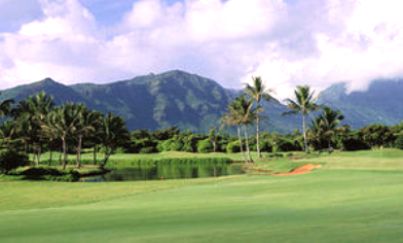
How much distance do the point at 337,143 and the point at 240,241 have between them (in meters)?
115

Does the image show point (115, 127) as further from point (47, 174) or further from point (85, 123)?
point (47, 174)

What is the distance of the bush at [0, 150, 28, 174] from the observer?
220 ft

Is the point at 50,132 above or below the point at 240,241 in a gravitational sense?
above

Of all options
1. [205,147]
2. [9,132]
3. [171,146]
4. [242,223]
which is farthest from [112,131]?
[242,223]

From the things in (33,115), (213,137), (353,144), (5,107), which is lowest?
(353,144)

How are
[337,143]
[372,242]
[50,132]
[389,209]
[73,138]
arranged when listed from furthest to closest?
[337,143] → [73,138] → [50,132] → [389,209] → [372,242]

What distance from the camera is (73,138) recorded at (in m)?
103

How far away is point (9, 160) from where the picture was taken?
67.8 m

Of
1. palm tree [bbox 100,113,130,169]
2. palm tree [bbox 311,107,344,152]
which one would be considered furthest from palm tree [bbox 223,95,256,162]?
palm tree [bbox 100,113,130,169]

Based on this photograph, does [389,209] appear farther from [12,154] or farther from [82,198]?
[12,154]

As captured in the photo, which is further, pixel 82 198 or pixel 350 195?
pixel 82 198

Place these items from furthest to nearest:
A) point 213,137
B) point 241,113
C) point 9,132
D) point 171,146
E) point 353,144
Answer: point 171,146 < point 213,137 < point 353,144 < point 9,132 < point 241,113

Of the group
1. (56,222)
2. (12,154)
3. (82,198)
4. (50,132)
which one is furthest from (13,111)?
(56,222)

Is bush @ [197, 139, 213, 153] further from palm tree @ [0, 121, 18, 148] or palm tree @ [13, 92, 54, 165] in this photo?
palm tree @ [0, 121, 18, 148]
